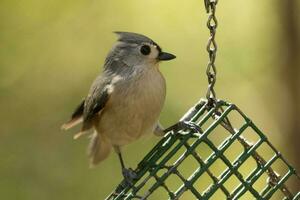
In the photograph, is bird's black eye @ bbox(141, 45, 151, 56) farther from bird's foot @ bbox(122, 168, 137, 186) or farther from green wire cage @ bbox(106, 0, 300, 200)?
bird's foot @ bbox(122, 168, 137, 186)

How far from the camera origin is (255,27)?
24.5 ft

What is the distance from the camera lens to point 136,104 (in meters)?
4.71

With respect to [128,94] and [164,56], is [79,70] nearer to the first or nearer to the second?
[128,94]

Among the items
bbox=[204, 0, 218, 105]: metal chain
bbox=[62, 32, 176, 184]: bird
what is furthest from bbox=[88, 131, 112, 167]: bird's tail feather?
bbox=[204, 0, 218, 105]: metal chain

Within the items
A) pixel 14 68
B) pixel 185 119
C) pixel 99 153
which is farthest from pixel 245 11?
pixel 185 119

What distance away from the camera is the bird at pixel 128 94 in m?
4.70

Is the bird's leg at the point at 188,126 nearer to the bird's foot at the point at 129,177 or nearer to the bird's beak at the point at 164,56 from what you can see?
the bird's foot at the point at 129,177

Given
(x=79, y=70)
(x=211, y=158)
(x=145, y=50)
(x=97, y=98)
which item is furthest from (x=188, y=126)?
(x=79, y=70)

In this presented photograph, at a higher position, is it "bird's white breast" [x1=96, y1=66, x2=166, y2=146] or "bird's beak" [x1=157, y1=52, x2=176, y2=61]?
"bird's beak" [x1=157, y1=52, x2=176, y2=61]

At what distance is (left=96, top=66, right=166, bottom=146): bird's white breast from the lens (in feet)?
15.4

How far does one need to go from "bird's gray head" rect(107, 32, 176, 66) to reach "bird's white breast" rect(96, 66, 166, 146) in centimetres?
6

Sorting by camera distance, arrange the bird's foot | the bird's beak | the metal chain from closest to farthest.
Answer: the metal chain
the bird's foot
the bird's beak

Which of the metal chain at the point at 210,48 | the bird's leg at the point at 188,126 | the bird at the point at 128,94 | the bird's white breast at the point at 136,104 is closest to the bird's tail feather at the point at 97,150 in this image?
the bird at the point at 128,94

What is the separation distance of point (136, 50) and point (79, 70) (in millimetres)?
3150
